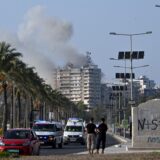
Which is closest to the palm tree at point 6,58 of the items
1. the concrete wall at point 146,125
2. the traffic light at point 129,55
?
the traffic light at point 129,55

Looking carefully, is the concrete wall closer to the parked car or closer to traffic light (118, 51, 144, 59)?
the parked car

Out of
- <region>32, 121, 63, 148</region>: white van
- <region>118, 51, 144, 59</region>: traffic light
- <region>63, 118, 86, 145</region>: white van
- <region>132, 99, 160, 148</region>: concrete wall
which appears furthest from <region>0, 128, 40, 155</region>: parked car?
<region>118, 51, 144, 59</region>: traffic light

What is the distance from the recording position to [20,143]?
120ft

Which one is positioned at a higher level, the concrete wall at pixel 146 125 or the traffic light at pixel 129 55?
the traffic light at pixel 129 55

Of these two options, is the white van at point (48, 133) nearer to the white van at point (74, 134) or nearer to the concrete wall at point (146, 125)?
the white van at point (74, 134)

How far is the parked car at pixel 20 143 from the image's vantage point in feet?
119

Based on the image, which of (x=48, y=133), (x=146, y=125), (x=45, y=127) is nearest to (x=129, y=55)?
(x=45, y=127)

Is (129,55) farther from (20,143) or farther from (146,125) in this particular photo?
(20,143)

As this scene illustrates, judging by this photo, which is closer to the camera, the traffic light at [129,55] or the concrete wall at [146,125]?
the concrete wall at [146,125]

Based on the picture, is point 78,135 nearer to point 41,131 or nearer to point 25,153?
point 41,131

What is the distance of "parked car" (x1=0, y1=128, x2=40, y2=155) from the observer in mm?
36406

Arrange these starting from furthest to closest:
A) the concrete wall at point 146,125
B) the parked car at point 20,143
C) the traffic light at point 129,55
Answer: the traffic light at point 129,55 < the concrete wall at point 146,125 < the parked car at point 20,143

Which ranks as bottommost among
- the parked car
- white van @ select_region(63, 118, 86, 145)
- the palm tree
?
the parked car

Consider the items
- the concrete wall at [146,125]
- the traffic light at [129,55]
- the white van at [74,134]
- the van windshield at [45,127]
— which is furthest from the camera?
the traffic light at [129,55]
